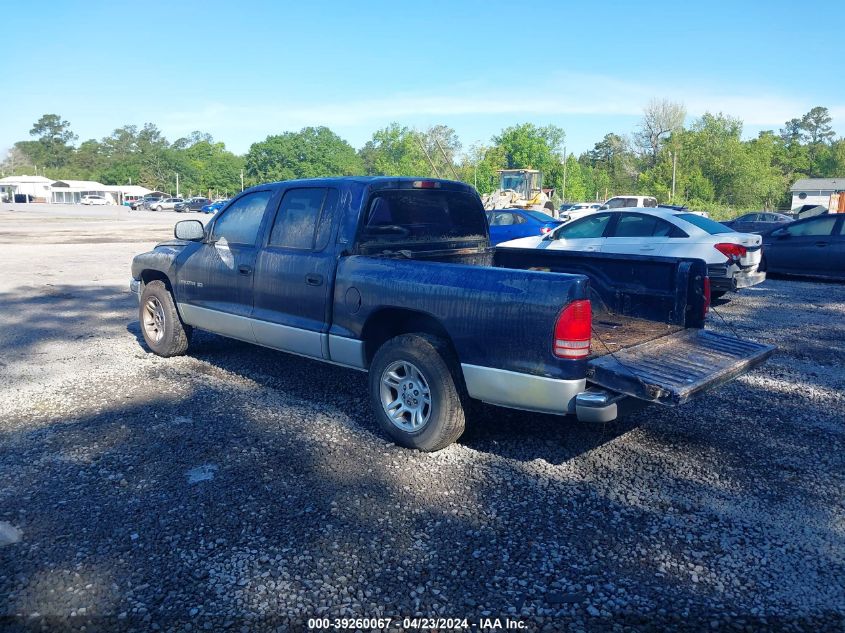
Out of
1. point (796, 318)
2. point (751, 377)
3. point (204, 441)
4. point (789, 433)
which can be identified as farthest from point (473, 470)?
point (796, 318)

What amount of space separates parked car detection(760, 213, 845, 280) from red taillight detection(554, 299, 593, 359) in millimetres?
12538

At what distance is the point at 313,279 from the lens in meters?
5.47

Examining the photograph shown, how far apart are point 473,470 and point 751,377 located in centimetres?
376

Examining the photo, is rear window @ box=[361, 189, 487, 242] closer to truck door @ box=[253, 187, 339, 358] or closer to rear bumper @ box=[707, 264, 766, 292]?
truck door @ box=[253, 187, 339, 358]

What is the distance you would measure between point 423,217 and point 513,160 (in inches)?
3151

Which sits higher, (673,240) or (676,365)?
(673,240)

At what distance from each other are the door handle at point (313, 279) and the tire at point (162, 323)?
233 cm

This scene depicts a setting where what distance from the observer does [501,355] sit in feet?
14.1

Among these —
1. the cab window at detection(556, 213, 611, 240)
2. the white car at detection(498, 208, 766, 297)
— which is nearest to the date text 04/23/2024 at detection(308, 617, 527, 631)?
the white car at detection(498, 208, 766, 297)

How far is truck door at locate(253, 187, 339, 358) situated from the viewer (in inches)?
215

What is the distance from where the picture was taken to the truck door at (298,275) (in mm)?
5453

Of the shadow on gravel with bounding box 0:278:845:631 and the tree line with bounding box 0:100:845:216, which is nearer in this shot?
the shadow on gravel with bounding box 0:278:845:631

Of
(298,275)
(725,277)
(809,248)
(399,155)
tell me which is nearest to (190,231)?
(298,275)

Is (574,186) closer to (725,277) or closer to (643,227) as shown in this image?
(643,227)
